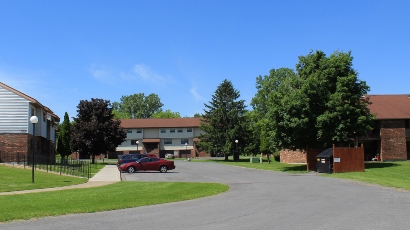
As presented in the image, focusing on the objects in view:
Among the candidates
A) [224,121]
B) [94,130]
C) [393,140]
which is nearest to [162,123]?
[224,121]

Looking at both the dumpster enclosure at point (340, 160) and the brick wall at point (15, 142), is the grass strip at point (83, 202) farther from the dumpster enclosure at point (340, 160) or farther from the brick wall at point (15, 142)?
the brick wall at point (15, 142)

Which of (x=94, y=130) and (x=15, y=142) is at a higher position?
(x=94, y=130)

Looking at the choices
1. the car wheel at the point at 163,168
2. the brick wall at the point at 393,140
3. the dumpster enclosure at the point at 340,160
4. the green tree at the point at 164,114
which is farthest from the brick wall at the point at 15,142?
the green tree at the point at 164,114

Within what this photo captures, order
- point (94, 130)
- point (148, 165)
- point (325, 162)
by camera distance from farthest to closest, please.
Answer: point (94, 130), point (148, 165), point (325, 162)

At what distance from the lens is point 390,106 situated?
49.6 m

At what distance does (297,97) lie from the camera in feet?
119

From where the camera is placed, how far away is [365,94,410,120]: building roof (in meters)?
46.7

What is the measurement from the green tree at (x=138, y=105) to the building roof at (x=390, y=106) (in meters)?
91.5

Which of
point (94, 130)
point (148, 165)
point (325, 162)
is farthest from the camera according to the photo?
point (94, 130)

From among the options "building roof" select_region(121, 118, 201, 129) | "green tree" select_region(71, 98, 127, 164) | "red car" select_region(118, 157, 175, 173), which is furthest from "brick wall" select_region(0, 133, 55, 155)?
"building roof" select_region(121, 118, 201, 129)

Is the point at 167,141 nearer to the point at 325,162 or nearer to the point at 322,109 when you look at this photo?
the point at 322,109

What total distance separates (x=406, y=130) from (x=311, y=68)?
51.7 feet

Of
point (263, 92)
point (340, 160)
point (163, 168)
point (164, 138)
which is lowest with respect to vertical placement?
point (163, 168)

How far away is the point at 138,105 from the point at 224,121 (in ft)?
239
